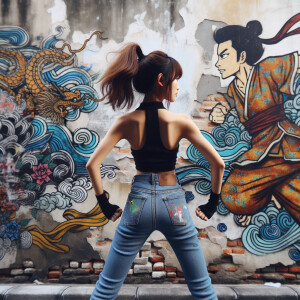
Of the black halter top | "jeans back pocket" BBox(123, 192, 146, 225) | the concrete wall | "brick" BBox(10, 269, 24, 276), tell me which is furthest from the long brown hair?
"brick" BBox(10, 269, 24, 276)

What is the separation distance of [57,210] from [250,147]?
2.00 meters

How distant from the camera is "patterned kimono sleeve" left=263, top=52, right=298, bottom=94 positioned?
115 inches

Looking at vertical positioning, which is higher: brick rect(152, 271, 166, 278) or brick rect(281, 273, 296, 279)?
brick rect(281, 273, 296, 279)

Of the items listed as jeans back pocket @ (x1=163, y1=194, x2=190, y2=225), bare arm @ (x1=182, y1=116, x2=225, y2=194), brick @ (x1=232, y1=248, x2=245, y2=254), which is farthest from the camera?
brick @ (x1=232, y1=248, x2=245, y2=254)

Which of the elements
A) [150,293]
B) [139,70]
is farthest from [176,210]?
[150,293]

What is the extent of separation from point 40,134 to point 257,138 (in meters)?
2.15

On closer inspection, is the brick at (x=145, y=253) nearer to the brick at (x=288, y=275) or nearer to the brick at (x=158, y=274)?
the brick at (x=158, y=274)

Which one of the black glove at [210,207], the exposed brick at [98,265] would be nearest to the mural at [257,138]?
the black glove at [210,207]

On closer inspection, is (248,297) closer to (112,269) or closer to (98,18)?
(112,269)

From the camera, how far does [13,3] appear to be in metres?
2.96

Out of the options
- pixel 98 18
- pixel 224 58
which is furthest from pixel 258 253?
pixel 98 18

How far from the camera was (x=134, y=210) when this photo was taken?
5.58 ft

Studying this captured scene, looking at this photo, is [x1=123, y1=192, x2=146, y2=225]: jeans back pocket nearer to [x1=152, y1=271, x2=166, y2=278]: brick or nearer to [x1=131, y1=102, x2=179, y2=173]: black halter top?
[x1=131, y1=102, x2=179, y2=173]: black halter top

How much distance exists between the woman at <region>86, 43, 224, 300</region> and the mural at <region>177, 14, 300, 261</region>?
1.14 m
